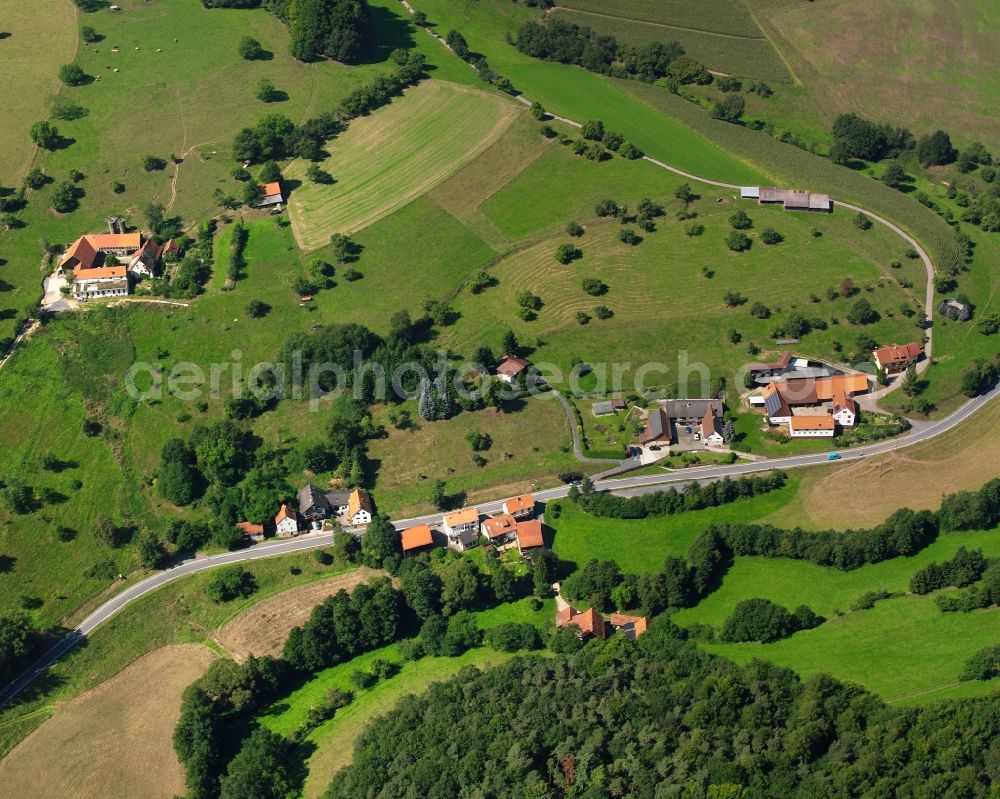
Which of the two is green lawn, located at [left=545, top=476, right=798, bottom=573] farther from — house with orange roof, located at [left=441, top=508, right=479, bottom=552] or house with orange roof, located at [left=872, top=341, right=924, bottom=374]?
house with orange roof, located at [left=872, top=341, right=924, bottom=374]

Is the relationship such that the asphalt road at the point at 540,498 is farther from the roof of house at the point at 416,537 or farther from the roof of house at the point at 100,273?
the roof of house at the point at 100,273

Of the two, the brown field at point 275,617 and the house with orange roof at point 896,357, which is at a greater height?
the house with orange roof at point 896,357

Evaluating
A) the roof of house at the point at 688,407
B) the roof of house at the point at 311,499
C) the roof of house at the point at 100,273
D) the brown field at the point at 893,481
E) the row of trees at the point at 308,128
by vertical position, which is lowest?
the roof of house at the point at 311,499

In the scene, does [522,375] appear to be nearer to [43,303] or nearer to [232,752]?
[232,752]

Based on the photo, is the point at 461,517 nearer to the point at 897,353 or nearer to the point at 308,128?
the point at 897,353

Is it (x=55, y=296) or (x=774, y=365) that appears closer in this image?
(x=774, y=365)

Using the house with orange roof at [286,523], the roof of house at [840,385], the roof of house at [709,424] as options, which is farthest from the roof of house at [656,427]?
the house with orange roof at [286,523]

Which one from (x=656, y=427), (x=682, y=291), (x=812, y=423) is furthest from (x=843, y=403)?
(x=682, y=291)
